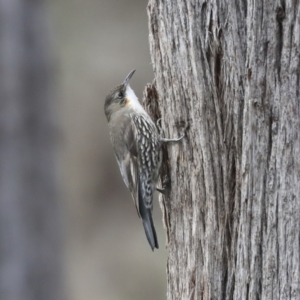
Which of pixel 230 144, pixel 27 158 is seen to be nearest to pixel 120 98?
pixel 27 158

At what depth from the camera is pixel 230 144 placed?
3861 mm

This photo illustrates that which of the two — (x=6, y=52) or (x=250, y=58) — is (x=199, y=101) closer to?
(x=250, y=58)

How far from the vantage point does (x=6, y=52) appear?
25.7 ft

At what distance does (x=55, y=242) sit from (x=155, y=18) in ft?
14.3

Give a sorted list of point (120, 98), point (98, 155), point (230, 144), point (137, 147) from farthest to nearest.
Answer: point (98, 155) → point (120, 98) → point (137, 147) → point (230, 144)

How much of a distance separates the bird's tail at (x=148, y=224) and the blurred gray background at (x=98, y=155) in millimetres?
6626

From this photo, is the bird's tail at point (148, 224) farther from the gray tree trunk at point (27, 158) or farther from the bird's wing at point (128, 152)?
the gray tree trunk at point (27, 158)

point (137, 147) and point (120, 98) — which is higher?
point (120, 98)

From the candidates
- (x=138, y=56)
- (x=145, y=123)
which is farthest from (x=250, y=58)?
(x=138, y=56)

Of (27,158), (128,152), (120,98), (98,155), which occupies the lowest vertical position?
(98,155)

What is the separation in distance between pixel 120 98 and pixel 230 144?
237cm

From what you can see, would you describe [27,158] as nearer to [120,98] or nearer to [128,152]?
[120,98]

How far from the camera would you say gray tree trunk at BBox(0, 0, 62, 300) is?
304 inches

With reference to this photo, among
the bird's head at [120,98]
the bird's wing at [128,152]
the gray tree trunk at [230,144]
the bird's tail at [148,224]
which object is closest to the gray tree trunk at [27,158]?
the bird's head at [120,98]
